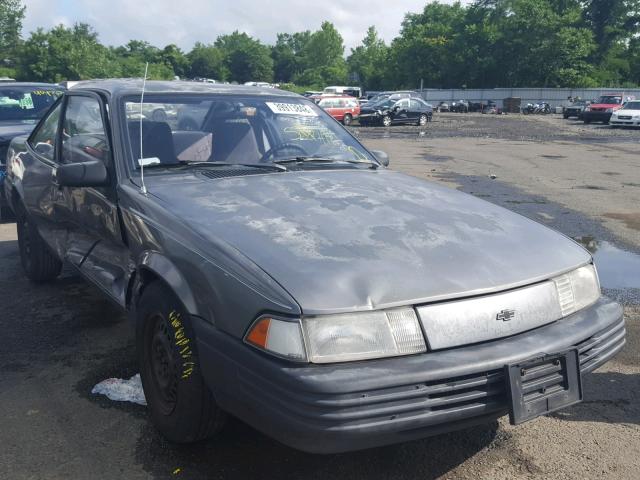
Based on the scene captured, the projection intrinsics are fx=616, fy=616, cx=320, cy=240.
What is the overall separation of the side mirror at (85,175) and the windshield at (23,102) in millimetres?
6007

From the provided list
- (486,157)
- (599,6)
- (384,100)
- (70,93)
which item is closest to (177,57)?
(599,6)

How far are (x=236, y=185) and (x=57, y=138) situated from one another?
2.00 meters

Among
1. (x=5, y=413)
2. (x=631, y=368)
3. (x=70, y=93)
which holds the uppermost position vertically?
(x=70, y=93)

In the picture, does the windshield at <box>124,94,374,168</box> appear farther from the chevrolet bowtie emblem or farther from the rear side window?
the chevrolet bowtie emblem

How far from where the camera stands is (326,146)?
3.98 metres

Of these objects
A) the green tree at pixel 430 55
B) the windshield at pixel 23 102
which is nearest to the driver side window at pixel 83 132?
the windshield at pixel 23 102

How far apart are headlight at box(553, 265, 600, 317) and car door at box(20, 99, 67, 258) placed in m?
3.20

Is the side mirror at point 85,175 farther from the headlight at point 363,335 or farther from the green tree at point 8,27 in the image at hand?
the green tree at point 8,27

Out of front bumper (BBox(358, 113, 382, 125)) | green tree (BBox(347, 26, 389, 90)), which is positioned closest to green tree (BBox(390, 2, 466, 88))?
green tree (BBox(347, 26, 389, 90))

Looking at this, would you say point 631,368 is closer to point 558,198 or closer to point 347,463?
point 347,463

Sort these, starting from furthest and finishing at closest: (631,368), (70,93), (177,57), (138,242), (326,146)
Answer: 1. (177,57)
2. (70,93)
3. (326,146)
4. (631,368)
5. (138,242)

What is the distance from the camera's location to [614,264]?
6.03 m

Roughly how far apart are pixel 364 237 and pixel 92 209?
6.18 feet

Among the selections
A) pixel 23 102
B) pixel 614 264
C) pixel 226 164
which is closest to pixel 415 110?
pixel 23 102
